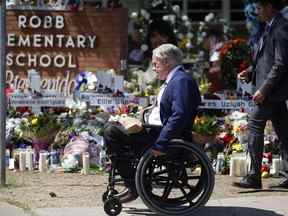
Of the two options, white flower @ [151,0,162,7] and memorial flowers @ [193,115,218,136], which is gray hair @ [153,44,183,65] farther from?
white flower @ [151,0,162,7]

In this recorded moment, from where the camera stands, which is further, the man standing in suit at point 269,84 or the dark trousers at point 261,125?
the dark trousers at point 261,125

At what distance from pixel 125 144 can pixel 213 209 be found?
3.36 ft

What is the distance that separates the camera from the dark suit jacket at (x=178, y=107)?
6.51 meters

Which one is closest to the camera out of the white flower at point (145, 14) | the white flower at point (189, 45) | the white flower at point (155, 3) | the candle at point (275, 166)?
the candle at point (275, 166)

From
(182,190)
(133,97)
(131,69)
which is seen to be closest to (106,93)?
(133,97)

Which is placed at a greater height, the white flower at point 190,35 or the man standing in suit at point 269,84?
the white flower at point 190,35

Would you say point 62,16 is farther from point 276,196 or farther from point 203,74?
point 276,196

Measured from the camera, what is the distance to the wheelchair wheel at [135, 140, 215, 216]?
258 inches

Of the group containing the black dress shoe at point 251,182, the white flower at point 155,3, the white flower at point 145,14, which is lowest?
the black dress shoe at point 251,182

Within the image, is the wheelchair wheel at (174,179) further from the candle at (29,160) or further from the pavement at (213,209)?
the candle at (29,160)

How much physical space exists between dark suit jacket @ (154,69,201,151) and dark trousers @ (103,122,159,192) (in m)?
0.22

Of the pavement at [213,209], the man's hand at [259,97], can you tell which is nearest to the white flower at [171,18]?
the man's hand at [259,97]

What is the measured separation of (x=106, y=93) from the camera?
983cm

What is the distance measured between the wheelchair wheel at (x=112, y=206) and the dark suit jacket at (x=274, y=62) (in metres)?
1.76
